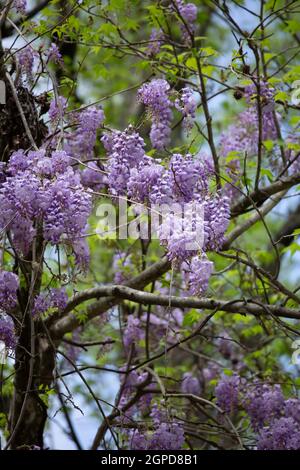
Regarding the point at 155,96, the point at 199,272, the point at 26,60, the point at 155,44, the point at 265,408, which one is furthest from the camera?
the point at 155,44

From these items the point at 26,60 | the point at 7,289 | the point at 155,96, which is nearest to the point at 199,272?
the point at 7,289

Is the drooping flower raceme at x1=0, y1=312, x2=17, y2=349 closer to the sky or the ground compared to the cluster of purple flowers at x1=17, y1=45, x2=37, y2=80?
closer to the ground

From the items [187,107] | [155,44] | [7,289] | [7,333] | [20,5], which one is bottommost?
[7,333]

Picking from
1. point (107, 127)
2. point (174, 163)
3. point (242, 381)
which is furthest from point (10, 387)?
point (174, 163)

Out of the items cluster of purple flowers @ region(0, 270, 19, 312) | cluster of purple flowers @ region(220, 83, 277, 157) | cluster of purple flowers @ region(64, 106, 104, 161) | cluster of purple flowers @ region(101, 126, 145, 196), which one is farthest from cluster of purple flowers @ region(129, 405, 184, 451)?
cluster of purple flowers @ region(220, 83, 277, 157)

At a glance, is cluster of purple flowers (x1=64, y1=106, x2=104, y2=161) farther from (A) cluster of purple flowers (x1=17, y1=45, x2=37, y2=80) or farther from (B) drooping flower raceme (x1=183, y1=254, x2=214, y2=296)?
(B) drooping flower raceme (x1=183, y1=254, x2=214, y2=296)

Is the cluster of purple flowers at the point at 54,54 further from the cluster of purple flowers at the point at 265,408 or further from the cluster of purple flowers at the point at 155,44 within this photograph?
the cluster of purple flowers at the point at 265,408

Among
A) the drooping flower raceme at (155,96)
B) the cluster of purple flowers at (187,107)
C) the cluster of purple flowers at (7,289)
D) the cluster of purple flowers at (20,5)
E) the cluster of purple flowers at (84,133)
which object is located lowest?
the cluster of purple flowers at (7,289)

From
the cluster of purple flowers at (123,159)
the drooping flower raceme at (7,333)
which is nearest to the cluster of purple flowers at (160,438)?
the drooping flower raceme at (7,333)

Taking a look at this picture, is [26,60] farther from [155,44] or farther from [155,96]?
[155,44]

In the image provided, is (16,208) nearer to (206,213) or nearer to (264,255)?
(206,213)

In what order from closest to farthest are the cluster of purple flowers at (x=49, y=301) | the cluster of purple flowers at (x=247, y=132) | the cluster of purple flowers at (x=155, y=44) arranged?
the cluster of purple flowers at (x=49, y=301)
the cluster of purple flowers at (x=155, y=44)
the cluster of purple flowers at (x=247, y=132)

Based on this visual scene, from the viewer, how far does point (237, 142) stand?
18.9 feet

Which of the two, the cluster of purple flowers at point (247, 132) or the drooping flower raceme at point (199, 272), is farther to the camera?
the cluster of purple flowers at point (247, 132)
